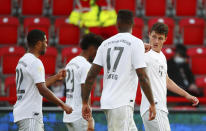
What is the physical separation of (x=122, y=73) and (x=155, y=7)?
710 cm

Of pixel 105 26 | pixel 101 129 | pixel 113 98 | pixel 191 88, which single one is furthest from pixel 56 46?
pixel 113 98

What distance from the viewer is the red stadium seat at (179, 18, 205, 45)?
11.4m

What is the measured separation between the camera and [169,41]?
11.4 meters

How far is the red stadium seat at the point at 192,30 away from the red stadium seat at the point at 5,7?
12.8ft

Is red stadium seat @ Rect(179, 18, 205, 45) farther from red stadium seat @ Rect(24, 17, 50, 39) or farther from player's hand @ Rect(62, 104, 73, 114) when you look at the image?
player's hand @ Rect(62, 104, 73, 114)

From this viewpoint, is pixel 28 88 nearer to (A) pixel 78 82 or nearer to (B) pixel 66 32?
(A) pixel 78 82

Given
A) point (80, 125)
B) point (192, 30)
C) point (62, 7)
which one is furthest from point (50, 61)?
point (80, 125)

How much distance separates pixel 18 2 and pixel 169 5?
141 inches

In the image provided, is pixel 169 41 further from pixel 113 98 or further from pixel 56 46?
pixel 113 98

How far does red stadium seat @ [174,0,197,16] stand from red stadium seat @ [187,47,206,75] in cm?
157

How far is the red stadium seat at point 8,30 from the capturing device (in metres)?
11.1

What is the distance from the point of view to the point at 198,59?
10.6 meters

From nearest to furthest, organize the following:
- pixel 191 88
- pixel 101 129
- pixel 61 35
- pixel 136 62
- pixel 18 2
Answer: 1. pixel 136 62
2. pixel 101 129
3. pixel 191 88
4. pixel 61 35
5. pixel 18 2

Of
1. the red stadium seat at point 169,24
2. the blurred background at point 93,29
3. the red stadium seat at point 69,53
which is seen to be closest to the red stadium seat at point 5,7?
the blurred background at point 93,29
